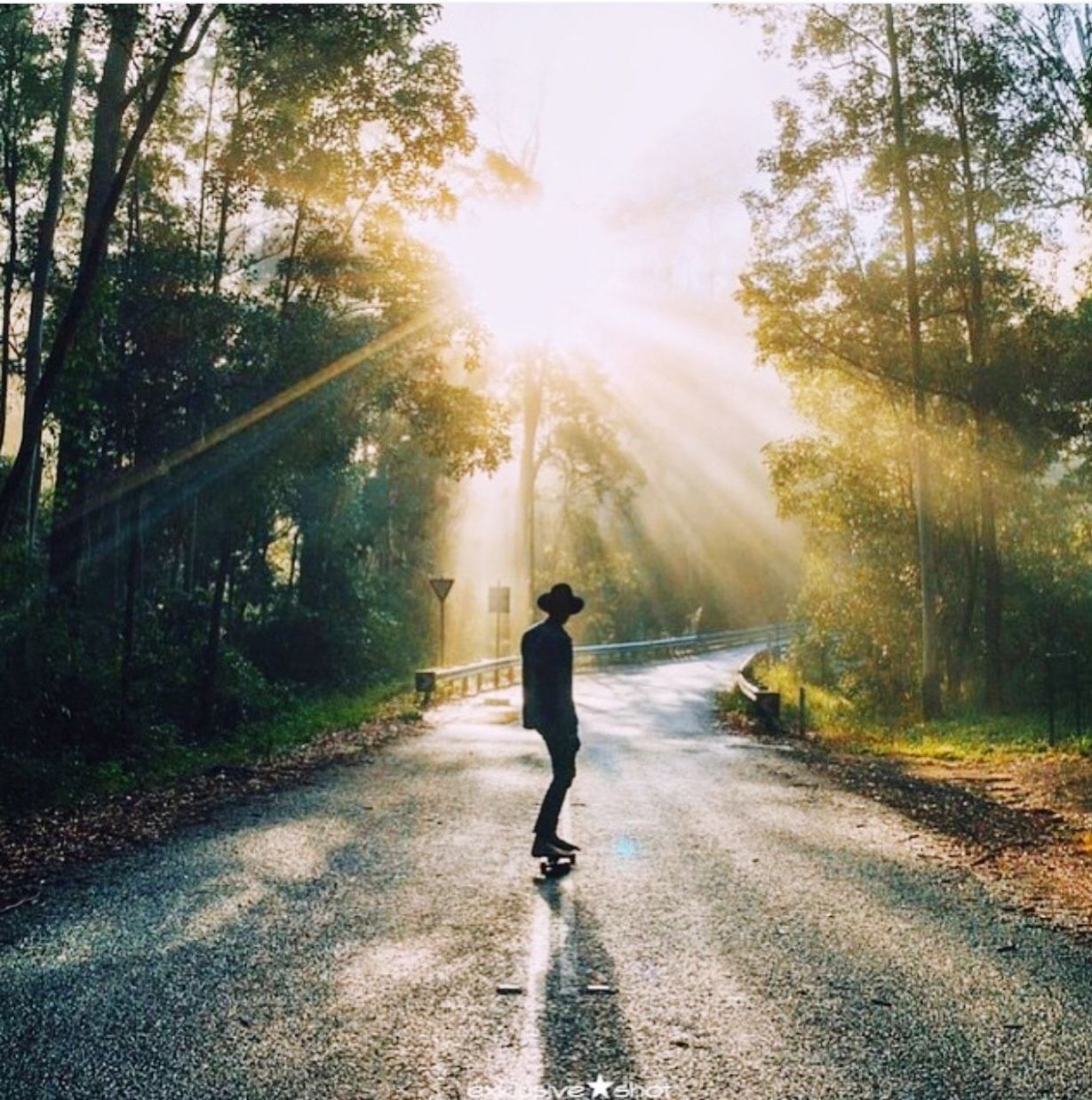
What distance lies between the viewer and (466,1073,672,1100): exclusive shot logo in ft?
13.6

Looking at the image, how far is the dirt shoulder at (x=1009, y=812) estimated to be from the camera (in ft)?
26.0

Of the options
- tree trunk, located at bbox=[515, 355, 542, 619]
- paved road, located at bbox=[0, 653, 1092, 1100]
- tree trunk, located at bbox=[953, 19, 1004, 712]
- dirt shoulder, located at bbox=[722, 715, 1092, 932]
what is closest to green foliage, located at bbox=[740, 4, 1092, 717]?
tree trunk, located at bbox=[953, 19, 1004, 712]

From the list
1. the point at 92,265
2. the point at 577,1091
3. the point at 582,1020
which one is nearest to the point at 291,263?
the point at 92,265

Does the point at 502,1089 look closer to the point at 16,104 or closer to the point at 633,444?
the point at 16,104

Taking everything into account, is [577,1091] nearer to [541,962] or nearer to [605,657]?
[541,962]

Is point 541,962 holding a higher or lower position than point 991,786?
higher

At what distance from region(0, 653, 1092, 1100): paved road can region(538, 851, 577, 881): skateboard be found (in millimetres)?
122

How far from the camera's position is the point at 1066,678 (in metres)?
23.3

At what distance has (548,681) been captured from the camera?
28.5 feet

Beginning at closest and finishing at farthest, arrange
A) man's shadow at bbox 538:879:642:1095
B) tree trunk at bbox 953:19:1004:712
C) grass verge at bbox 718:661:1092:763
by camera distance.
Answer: man's shadow at bbox 538:879:642:1095, grass verge at bbox 718:661:1092:763, tree trunk at bbox 953:19:1004:712

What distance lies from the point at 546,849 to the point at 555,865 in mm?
178

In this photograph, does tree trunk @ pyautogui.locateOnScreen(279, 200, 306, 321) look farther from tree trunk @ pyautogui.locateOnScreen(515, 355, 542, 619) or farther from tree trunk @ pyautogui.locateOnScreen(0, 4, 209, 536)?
tree trunk @ pyautogui.locateOnScreen(515, 355, 542, 619)

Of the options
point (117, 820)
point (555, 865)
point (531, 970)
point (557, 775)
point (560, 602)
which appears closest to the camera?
point (531, 970)

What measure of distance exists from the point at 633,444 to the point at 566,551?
1269cm
